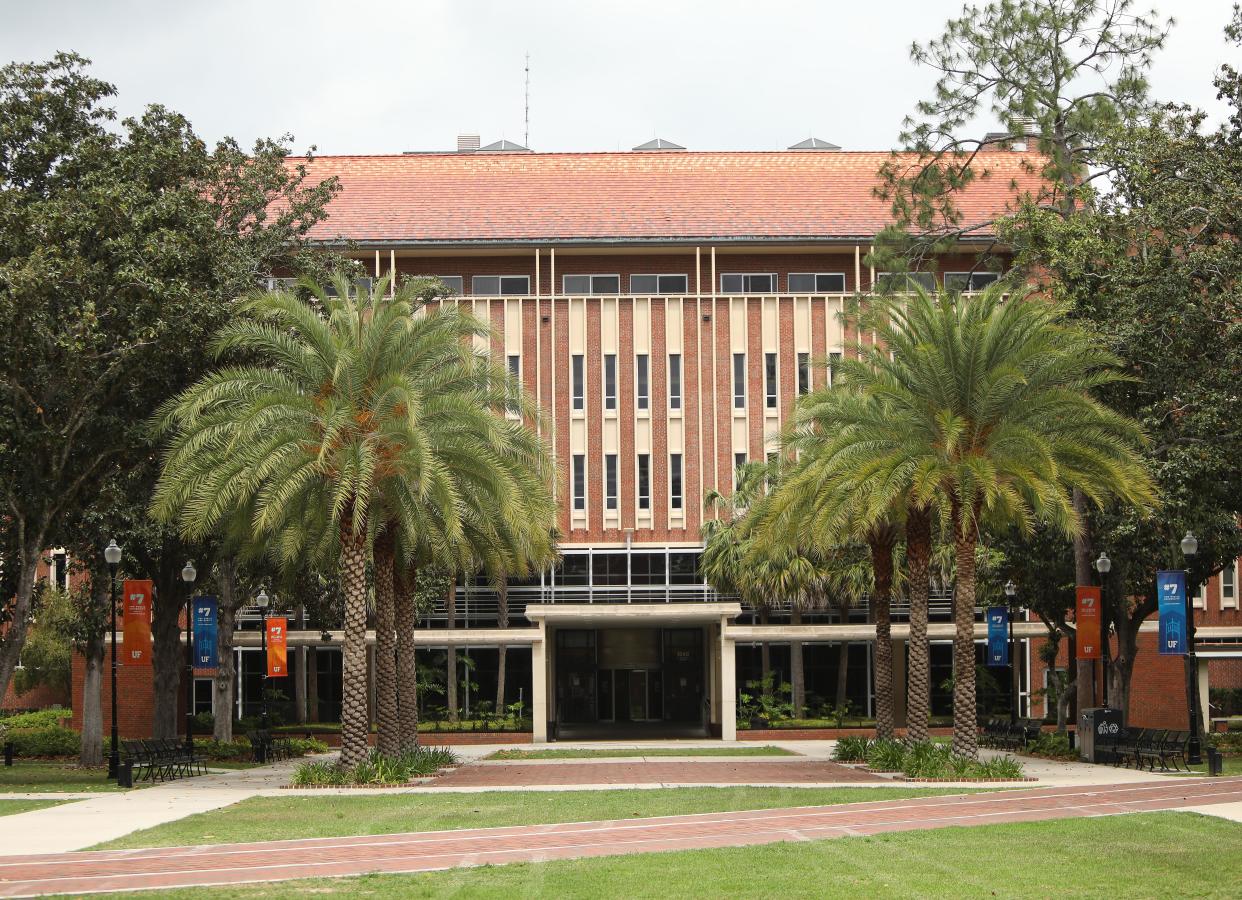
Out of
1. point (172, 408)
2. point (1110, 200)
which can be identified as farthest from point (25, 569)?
point (1110, 200)

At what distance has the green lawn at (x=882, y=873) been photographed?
579 inches

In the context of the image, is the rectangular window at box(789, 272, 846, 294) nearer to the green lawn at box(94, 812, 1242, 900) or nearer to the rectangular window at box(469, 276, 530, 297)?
the rectangular window at box(469, 276, 530, 297)

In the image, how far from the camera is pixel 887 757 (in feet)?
104

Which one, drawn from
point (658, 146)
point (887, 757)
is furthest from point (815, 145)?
point (887, 757)

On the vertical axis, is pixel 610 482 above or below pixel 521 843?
above

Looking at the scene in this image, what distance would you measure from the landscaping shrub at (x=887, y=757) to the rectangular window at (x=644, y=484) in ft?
81.7

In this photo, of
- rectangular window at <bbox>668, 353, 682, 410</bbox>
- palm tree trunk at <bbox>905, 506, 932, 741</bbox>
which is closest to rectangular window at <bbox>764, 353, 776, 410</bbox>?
rectangular window at <bbox>668, 353, 682, 410</bbox>

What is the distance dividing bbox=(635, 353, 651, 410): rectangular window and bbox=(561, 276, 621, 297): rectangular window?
4696 millimetres

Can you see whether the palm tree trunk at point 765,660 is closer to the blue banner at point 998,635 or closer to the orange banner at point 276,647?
the blue banner at point 998,635

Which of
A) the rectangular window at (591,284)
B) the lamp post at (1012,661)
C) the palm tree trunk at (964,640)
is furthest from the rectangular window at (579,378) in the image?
the palm tree trunk at (964,640)

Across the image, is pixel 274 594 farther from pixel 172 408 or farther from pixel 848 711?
pixel 848 711

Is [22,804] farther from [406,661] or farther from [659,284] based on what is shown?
[659,284]

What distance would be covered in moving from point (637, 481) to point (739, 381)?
5.52 metres

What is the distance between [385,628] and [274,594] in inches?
583
